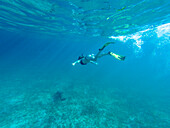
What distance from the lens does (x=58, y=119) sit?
927cm

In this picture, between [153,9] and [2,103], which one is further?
[153,9]

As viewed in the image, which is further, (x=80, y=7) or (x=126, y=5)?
(x=80, y=7)

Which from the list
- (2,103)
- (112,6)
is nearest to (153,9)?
(112,6)

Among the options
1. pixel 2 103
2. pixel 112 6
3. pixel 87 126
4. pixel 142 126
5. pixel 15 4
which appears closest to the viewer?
pixel 87 126

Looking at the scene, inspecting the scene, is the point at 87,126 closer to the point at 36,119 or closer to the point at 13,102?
the point at 36,119

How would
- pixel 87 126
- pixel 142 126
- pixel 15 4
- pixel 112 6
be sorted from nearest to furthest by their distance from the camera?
pixel 87 126, pixel 142 126, pixel 112 6, pixel 15 4

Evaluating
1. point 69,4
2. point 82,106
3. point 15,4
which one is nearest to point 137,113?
point 82,106

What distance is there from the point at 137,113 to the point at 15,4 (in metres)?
21.2

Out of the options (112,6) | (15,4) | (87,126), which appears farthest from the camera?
(15,4)

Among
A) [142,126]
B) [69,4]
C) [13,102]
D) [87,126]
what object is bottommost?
[87,126]

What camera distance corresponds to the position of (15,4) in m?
13.5

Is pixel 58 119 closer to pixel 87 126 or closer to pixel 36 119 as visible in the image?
pixel 36 119

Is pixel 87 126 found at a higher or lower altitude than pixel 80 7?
lower

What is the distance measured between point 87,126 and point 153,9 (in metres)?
15.9
